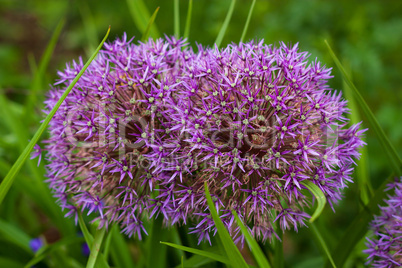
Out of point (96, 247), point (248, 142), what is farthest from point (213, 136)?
point (96, 247)

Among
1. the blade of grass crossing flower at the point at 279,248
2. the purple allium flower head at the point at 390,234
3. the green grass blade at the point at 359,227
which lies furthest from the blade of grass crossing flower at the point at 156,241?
the purple allium flower head at the point at 390,234

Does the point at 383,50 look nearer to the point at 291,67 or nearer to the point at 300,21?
the point at 300,21

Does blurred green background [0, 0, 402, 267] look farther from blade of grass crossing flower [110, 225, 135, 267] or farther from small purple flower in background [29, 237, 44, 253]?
blade of grass crossing flower [110, 225, 135, 267]

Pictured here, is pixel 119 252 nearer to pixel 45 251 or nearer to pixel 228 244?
pixel 45 251

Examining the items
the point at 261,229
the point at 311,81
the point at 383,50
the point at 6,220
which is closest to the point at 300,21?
the point at 383,50

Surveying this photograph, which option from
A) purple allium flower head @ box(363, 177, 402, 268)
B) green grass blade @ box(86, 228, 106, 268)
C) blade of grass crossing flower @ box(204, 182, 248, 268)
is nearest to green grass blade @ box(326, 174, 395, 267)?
purple allium flower head @ box(363, 177, 402, 268)

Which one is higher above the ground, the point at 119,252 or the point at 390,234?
the point at 119,252

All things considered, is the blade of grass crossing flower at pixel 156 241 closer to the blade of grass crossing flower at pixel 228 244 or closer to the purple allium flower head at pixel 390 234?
the blade of grass crossing flower at pixel 228 244

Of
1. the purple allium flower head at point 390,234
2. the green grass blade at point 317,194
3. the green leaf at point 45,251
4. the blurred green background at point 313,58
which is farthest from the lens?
the blurred green background at point 313,58
